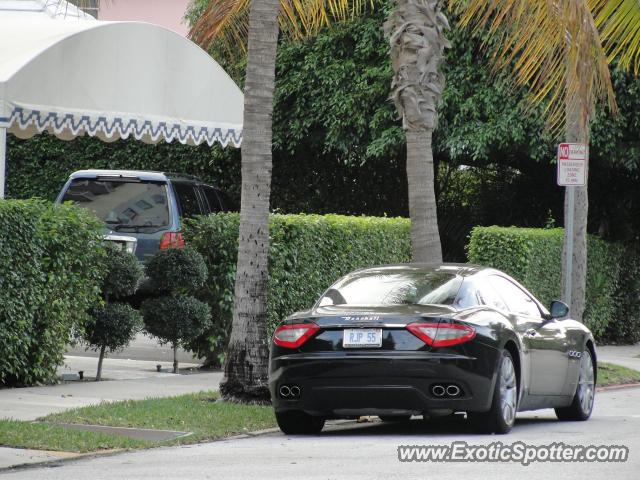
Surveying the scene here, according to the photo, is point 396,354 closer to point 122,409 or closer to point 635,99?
point 122,409

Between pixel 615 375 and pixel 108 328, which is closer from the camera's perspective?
pixel 108 328

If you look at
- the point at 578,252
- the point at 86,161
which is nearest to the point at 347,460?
the point at 578,252

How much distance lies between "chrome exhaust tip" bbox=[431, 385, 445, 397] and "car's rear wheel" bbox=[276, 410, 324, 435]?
1.25 meters

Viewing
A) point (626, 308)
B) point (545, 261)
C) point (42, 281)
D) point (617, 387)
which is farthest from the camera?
point (626, 308)

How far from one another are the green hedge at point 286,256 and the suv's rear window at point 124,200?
8.23 ft

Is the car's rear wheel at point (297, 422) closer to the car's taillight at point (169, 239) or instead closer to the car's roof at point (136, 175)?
the car's taillight at point (169, 239)

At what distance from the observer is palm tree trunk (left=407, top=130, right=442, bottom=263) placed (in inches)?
666

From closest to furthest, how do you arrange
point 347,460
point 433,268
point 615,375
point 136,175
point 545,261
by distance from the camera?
point 347,460 → point 433,268 → point 615,375 → point 136,175 → point 545,261

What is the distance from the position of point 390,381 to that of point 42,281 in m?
4.63

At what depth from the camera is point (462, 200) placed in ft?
100

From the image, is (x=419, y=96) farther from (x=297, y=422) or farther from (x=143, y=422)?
(x=143, y=422)

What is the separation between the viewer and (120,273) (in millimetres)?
15984

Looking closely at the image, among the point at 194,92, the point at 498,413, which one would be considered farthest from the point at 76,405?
the point at 194,92

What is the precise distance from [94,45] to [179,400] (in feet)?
18.1
